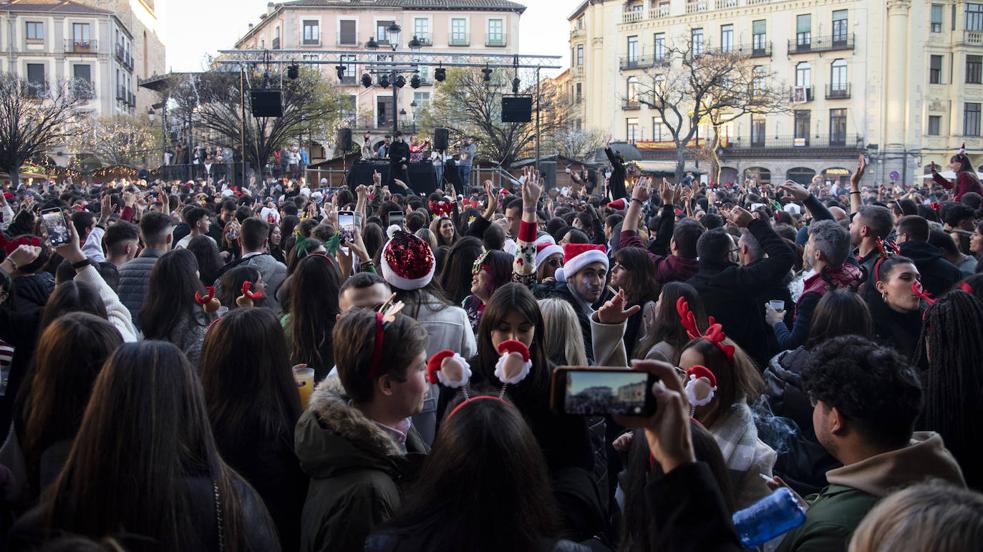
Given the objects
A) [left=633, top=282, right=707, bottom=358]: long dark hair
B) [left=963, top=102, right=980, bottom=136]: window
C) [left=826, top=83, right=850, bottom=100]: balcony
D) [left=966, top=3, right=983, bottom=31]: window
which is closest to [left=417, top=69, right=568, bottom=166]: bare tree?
[left=826, top=83, right=850, bottom=100]: balcony

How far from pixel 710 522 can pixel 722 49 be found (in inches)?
2274

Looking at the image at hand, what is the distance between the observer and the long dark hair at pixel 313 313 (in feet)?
14.8

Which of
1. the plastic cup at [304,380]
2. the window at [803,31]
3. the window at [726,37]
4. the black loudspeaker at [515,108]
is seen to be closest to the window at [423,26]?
the window at [726,37]

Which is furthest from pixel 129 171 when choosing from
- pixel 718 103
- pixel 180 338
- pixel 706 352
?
pixel 706 352

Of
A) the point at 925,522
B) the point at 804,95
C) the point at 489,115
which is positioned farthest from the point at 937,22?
the point at 925,522

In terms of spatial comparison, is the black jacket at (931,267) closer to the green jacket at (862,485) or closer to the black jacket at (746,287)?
the black jacket at (746,287)

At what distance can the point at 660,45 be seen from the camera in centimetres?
5875

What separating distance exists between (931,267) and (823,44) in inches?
2057

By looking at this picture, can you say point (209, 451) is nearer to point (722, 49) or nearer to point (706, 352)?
point (706, 352)

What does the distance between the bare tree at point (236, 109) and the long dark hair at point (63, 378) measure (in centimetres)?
3122

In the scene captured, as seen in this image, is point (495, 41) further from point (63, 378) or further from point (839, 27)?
point (63, 378)

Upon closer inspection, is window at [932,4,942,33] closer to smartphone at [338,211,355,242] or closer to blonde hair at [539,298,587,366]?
smartphone at [338,211,355,242]

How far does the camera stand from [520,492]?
2.33 meters

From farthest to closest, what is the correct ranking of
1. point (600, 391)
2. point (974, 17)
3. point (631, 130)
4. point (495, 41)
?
point (495, 41)
point (631, 130)
point (974, 17)
point (600, 391)
